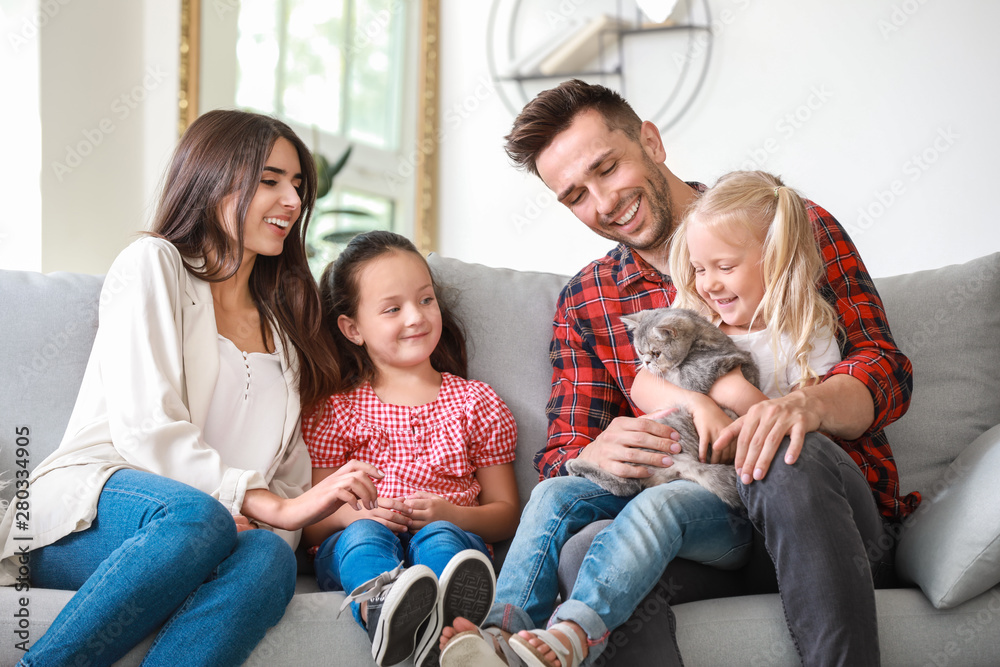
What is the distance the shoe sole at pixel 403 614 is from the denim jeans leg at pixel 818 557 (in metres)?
0.49

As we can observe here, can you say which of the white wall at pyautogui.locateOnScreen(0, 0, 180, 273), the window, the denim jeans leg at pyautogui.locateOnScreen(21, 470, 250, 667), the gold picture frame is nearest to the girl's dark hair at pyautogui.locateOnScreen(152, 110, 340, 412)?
the denim jeans leg at pyautogui.locateOnScreen(21, 470, 250, 667)

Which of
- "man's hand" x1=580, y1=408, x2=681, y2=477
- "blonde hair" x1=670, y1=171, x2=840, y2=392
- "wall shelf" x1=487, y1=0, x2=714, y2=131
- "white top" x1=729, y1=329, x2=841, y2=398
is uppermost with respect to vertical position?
"wall shelf" x1=487, y1=0, x2=714, y2=131

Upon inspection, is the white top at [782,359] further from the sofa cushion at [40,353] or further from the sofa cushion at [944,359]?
the sofa cushion at [40,353]

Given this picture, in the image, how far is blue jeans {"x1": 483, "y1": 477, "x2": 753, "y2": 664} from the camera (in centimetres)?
111

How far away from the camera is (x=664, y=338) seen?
52.8 inches

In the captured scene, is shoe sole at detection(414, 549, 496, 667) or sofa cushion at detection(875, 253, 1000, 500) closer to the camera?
shoe sole at detection(414, 549, 496, 667)

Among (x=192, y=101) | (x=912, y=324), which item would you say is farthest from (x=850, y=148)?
(x=192, y=101)

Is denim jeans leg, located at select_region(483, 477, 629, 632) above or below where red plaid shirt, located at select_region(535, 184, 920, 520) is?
below

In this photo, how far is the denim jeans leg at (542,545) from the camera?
1.20m

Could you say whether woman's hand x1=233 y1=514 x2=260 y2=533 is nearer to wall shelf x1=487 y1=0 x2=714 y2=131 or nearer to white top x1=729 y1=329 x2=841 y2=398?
white top x1=729 y1=329 x2=841 y2=398

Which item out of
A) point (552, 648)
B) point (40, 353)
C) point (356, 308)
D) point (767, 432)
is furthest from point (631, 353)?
point (40, 353)

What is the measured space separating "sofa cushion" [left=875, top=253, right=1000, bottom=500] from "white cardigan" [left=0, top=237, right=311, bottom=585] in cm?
128

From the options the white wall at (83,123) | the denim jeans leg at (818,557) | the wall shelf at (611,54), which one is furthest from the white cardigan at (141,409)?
the wall shelf at (611,54)

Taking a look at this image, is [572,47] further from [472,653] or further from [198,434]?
[472,653]
